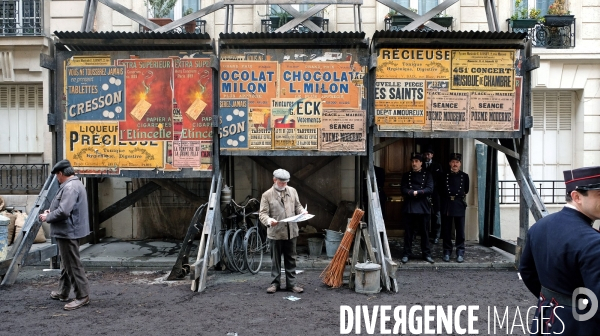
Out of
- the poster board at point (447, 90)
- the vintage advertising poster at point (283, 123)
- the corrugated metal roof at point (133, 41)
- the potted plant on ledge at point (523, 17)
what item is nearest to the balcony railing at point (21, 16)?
the corrugated metal roof at point (133, 41)

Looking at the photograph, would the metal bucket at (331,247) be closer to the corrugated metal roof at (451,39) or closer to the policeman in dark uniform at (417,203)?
the policeman in dark uniform at (417,203)

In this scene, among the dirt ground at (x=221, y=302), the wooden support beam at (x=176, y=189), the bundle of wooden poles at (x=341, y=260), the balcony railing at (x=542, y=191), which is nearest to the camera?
the dirt ground at (x=221, y=302)

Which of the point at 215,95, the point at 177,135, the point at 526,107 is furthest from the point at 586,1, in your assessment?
the point at 177,135

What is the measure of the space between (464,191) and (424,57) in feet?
8.66

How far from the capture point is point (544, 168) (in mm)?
12609

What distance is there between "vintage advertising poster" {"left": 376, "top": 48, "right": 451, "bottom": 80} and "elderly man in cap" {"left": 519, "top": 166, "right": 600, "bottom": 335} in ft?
20.8

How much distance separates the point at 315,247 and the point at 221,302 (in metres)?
3.35

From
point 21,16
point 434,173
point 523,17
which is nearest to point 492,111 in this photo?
point 434,173

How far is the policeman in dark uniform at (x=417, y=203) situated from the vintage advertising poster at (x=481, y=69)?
62.3 inches

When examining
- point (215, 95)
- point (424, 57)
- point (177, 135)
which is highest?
point (424, 57)

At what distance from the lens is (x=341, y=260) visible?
26.8ft

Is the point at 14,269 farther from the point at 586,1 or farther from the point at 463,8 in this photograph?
the point at 586,1

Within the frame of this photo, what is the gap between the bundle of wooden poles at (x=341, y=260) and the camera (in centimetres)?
811

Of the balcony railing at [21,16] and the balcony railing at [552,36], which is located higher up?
the balcony railing at [21,16]
